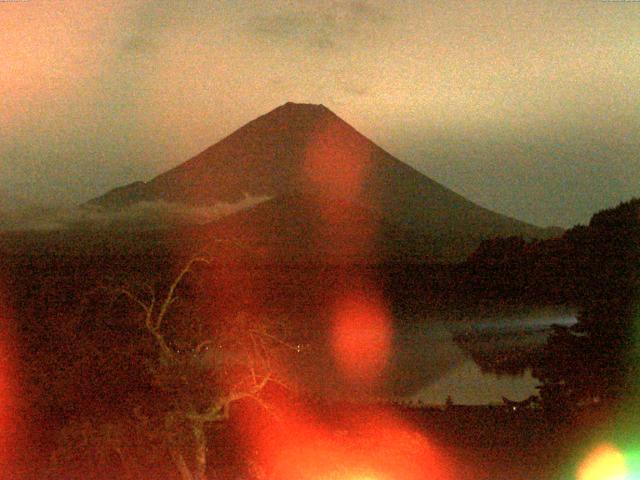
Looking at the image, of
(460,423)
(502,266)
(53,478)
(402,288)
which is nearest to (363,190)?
(402,288)

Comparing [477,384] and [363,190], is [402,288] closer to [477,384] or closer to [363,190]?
[477,384]

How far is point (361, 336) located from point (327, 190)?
31.2 m

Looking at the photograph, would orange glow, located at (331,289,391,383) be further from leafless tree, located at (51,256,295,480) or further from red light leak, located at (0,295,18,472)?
leafless tree, located at (51,256,295,480)

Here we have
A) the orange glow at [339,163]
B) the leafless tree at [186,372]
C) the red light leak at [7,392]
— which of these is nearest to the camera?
the leafless tree at [186,372]

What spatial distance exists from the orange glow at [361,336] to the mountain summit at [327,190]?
7.87 m

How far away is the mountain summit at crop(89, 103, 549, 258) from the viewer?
32.1 m

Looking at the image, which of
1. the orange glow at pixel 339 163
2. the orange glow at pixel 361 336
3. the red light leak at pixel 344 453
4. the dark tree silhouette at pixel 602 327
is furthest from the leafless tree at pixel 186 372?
the orange glow at pixel 339 163

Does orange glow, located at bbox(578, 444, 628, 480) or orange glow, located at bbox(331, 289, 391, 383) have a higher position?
orange glow, located at bbox(331, 289, 391, 383)

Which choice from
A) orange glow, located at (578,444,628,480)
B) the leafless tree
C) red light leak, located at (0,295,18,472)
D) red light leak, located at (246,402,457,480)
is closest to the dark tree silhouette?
orange glow, located at (578,444,628,480)

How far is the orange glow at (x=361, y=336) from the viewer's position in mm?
15195

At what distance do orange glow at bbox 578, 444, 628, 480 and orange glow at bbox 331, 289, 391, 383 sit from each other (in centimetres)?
638

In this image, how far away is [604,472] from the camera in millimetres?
7012

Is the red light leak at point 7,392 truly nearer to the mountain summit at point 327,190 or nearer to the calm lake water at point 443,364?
the calm lake water at point 443,364

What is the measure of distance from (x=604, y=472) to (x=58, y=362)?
15.4ft
